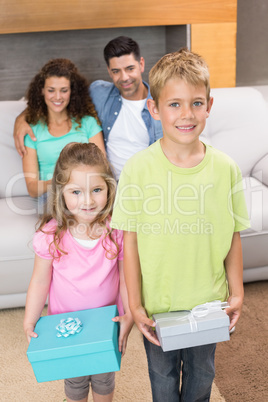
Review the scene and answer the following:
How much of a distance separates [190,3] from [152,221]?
7.54 feet

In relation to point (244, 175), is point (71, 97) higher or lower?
higher

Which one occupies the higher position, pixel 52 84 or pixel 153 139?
pixel 52 84

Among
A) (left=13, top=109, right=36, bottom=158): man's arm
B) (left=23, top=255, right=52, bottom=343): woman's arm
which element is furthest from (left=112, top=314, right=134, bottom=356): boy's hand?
(left=13, top=109, right=36, bottom=158): man's arm

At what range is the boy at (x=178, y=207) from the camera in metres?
1.04

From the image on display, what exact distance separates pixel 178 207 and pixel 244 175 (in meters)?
1.45

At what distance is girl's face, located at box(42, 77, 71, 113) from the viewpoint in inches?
82.8

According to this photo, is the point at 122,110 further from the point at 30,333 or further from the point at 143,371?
the point at 30,333

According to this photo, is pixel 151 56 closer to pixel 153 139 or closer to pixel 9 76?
pixel 9 76

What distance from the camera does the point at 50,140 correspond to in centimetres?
217

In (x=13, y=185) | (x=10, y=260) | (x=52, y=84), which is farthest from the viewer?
(x=13, y=185)

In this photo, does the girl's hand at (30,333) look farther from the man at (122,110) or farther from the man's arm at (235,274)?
the man at (122,110)

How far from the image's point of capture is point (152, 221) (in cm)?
108

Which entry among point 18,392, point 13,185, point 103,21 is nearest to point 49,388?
point 18,392

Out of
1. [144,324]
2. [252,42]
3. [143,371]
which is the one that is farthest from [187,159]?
[252,42]
